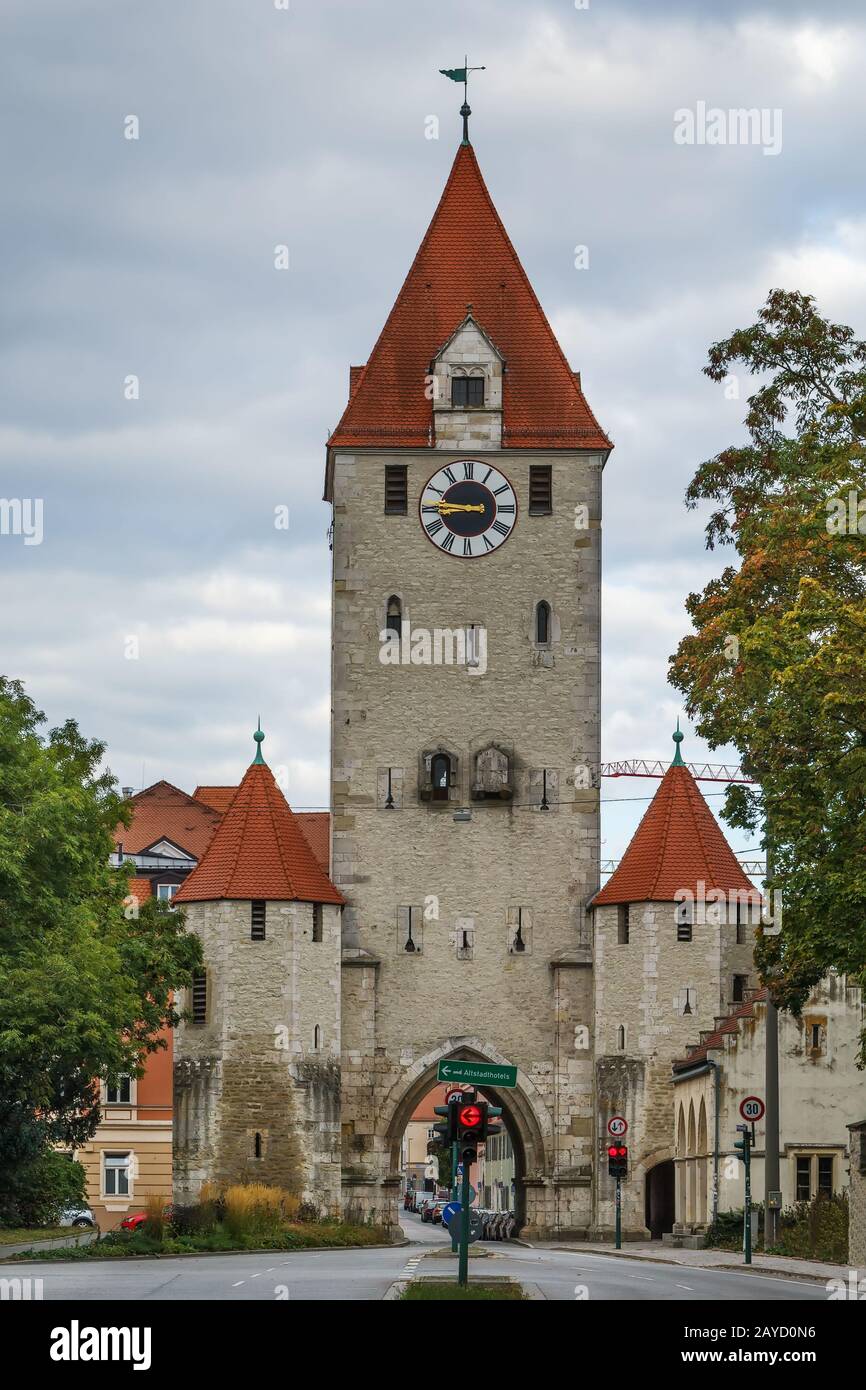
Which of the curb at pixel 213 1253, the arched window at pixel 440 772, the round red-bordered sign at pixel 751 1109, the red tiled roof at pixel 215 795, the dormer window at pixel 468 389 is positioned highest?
the dormer window at pixel 468 389

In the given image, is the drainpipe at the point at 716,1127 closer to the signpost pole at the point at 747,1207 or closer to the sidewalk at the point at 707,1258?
the sidewalk at the point at 707,1258

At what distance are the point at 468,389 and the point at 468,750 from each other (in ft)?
29.8

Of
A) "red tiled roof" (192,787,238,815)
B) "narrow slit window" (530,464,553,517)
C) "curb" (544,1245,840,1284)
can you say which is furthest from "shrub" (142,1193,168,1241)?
"red tiled roof" (192,787,238,815)

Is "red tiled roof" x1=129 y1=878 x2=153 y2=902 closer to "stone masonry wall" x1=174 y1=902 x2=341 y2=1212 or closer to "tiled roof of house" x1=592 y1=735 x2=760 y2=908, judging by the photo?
"stone masonry wall" x1=174 y1=902 x2=341 y2=1212

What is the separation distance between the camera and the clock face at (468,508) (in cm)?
5841

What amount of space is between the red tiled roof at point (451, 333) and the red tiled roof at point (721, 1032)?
14.6 m

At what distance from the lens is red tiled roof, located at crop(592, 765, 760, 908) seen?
185 ft

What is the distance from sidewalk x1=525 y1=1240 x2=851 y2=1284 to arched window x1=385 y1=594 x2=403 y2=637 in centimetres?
1461

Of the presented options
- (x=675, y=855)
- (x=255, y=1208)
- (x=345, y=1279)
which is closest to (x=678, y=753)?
(x=675, y=855)

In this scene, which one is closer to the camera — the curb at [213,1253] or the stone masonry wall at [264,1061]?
the curb at [213,1253]

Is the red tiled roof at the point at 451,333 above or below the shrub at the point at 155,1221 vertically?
above

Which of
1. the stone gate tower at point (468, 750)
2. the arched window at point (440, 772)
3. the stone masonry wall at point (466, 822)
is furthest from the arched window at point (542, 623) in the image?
the arched window at point (440, 772)
